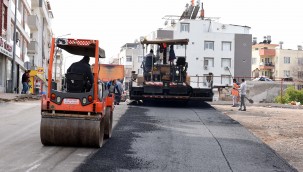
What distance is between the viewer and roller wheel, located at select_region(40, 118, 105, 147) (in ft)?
30.7

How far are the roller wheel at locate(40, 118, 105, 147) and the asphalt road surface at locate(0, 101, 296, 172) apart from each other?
0.58 feet

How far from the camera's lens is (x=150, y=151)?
Result: 9.58 meters

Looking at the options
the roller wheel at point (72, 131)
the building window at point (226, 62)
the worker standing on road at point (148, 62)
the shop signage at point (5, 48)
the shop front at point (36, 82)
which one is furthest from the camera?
the building window at point (226, 62)

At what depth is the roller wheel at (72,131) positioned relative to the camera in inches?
368

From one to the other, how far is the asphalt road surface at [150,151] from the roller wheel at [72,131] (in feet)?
0.58

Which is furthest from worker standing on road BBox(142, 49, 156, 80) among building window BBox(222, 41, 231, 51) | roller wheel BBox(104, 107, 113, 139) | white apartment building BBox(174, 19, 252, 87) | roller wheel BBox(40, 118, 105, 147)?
building window BBox(222, 41, 231, 51)

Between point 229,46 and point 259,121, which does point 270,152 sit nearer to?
point 259,121

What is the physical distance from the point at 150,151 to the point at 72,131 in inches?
63.2

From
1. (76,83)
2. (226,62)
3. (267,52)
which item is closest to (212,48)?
(226,62)

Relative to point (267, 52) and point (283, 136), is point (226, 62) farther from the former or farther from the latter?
point (283, 136)

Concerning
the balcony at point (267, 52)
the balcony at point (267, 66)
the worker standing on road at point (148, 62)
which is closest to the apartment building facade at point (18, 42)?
the worker standing on road at point (148, 62)

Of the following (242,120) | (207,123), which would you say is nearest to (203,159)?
(207,123)

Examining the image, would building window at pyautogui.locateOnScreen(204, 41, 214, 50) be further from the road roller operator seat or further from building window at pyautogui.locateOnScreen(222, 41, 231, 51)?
the road roller operator seat

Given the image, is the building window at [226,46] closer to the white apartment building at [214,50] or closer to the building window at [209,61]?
the white apartment building at [214,50]
